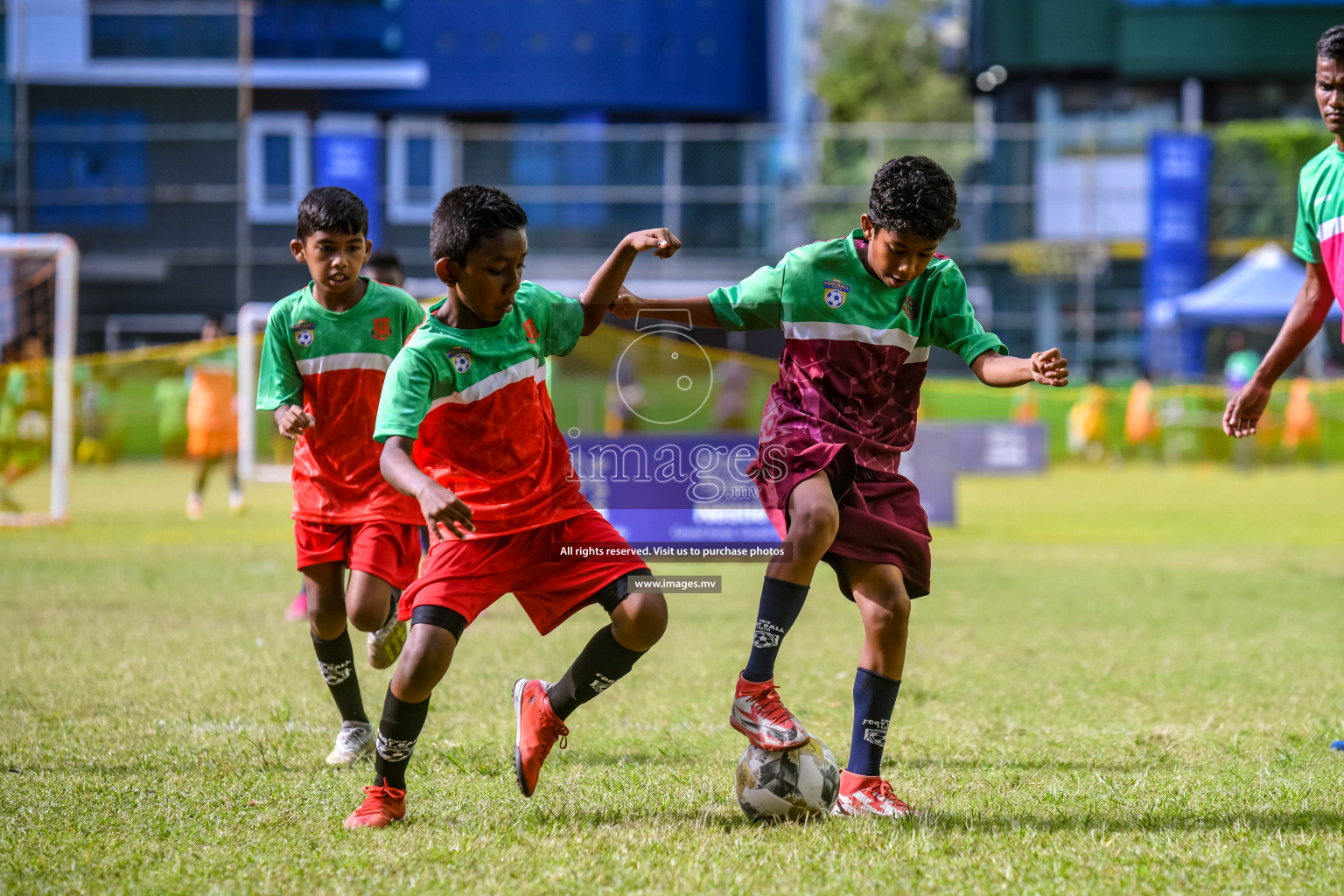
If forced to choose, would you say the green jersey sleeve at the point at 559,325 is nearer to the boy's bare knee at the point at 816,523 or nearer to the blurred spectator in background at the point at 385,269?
the boy's bare knee at the point at 816,523

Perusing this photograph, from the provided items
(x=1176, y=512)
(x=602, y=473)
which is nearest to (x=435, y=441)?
(x=602, y=473)

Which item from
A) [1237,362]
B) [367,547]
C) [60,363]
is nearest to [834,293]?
[367,547]

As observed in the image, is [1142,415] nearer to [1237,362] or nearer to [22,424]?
[1237,362]

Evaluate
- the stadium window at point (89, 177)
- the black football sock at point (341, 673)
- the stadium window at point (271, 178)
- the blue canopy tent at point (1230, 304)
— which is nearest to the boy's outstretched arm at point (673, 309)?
the black football sock at point (341, 673)

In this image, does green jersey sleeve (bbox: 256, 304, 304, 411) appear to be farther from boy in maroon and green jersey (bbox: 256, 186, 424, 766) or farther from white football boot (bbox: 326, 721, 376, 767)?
white football boot (bbox: 326, 721, 376, 767)

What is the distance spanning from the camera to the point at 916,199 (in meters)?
3.82

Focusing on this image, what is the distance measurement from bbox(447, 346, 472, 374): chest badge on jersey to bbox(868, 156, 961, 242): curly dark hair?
1.17m

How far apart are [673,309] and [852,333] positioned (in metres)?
0.51

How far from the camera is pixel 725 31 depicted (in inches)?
1275

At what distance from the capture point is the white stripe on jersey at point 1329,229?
440cm

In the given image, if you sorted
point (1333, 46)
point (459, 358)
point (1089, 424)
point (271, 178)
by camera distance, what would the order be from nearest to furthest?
1. point (459, 358)
2. point (1333, 46)
3. point (1089, 424)
4. point (271, 178)

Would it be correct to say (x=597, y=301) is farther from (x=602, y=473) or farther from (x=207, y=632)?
(x=207, y=632)

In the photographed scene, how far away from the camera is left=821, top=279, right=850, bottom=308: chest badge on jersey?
4035mm

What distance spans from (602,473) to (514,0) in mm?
28548
